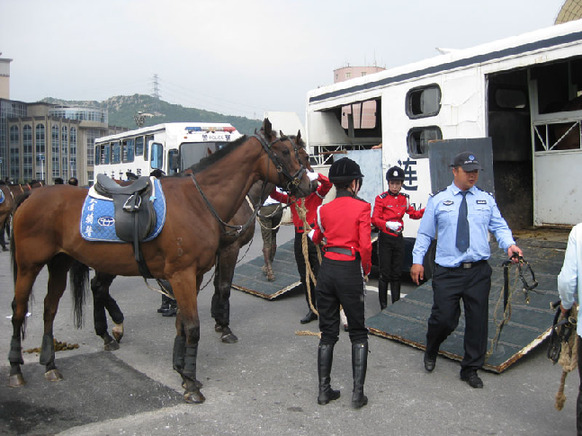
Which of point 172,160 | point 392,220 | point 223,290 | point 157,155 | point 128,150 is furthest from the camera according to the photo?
point 128,150

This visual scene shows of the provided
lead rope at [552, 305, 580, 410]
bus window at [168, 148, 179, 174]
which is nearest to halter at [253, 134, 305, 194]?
lead rope at [552, 305, 580, 410]

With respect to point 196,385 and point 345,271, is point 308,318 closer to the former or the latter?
point 196,385

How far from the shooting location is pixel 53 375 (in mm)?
4812

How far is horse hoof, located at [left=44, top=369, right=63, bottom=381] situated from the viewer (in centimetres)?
480

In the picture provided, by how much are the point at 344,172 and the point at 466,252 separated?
3.99 feet

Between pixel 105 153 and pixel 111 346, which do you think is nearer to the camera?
pixel 111 346

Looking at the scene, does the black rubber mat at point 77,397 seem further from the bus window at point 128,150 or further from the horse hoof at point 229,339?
the bus window at point 128,150

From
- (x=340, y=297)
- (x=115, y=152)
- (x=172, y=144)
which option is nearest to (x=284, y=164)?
(x=340, y=297)

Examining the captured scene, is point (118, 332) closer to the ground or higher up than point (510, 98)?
closer to the ground

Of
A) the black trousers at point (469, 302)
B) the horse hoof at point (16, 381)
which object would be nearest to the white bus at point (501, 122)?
the black trousers at point (469, 302)

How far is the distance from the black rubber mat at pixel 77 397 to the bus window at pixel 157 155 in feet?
41.2

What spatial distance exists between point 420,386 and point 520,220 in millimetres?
4686

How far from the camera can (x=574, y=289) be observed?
312 cm

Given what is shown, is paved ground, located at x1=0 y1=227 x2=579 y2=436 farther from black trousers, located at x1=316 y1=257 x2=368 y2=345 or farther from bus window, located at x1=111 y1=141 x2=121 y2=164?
bus window, located at x1=111 y1=141 x2=121 y2=164
